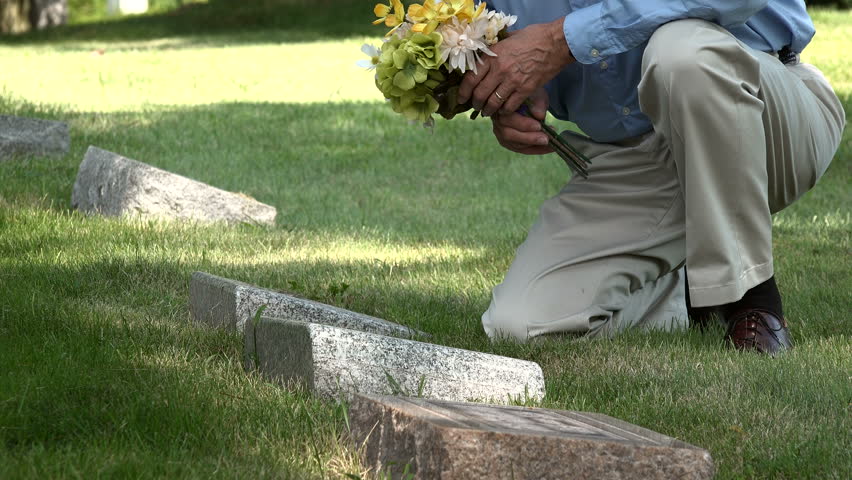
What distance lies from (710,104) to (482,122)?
6.34 m

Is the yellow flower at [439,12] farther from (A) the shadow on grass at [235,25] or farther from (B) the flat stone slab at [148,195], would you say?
(A) the shadow on grass at [235,25]

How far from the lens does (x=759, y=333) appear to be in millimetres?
3367

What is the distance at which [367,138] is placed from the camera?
8766 millimetres

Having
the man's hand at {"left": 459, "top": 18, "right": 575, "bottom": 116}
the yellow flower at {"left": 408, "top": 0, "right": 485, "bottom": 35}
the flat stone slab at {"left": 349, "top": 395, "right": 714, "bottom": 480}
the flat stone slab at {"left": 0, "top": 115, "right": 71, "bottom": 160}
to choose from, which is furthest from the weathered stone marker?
the flat stone slab at {"left": 0, "top": 115, "right": 71, "bottom": 160}

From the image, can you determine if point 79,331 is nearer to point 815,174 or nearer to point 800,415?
point 800,415

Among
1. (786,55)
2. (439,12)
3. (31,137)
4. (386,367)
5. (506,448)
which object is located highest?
(439,12)

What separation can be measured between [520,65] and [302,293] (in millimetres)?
1225

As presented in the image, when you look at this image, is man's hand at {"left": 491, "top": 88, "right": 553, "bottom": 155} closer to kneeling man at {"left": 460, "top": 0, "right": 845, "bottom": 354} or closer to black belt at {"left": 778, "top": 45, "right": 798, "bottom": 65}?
kneeling man at {"left": 460, "top": 0, "right": 845, "bottom": 354}

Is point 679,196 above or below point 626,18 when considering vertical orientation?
below

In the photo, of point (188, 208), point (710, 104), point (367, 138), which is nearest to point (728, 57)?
point (710, 104)

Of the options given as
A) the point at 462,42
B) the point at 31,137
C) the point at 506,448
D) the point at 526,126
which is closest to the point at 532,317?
the point at 526,126

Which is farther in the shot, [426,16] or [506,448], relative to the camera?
[426,16]

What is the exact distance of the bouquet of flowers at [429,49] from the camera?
3.21m

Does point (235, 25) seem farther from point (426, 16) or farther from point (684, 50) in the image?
point (684, 50)
